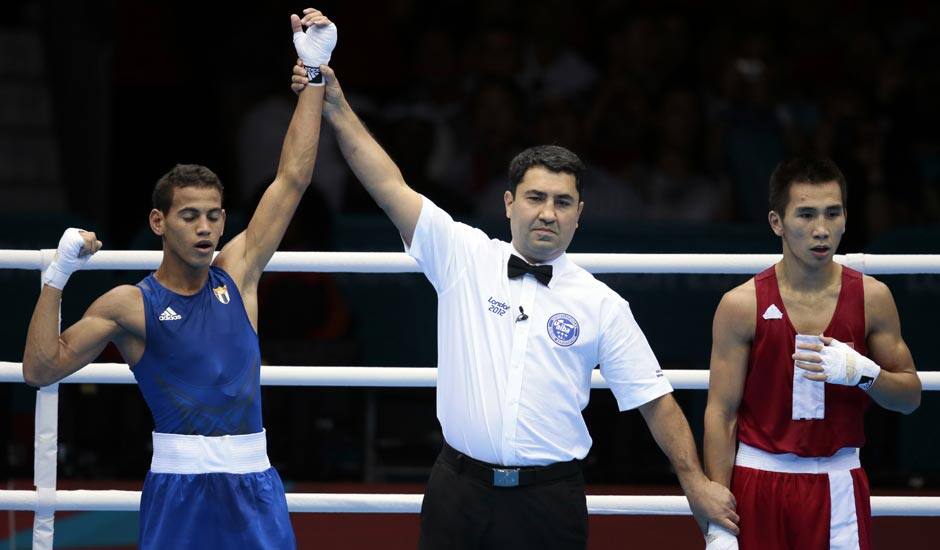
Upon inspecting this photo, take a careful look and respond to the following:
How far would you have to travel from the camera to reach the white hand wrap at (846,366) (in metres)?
3.67

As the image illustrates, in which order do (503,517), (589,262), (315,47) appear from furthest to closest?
(589,262), (315,47), (503,517)

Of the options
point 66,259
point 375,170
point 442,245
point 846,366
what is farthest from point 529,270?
point 66,259

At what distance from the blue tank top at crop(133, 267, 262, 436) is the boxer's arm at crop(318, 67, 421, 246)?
0.52 metres

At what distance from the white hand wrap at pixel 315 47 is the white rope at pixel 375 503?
1278 millimetres

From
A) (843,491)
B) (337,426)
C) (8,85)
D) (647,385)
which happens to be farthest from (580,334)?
(8,85)

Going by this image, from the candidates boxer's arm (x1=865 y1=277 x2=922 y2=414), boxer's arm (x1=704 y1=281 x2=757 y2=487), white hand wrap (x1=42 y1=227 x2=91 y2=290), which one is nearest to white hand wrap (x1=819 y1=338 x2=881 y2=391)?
boxer's arm (x1=865 y1=277 x2=922 y2=414)

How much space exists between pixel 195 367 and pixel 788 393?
61.7 inches

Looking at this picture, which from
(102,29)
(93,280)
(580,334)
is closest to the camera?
(580,334)

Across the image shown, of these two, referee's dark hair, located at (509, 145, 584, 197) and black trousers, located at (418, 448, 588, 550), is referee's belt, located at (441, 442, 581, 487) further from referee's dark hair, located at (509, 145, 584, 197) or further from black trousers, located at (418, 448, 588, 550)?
referee's dark hair, located at (509, 145, 584, 197)

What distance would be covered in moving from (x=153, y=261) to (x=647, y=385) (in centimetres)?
155

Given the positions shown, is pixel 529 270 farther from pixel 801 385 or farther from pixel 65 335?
pixel 65 335

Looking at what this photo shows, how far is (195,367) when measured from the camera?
3.75 metres

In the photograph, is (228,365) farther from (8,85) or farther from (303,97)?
(8,85)

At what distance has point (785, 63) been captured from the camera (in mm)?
8570
